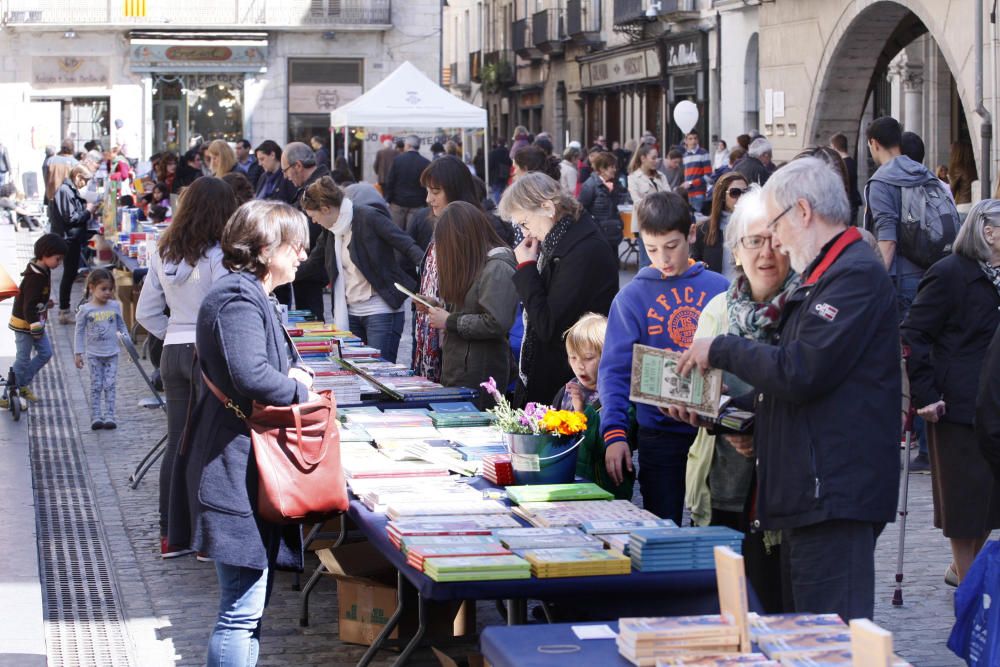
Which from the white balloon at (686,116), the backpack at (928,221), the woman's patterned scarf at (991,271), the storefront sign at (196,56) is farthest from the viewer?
the storefront sign at (196,56)

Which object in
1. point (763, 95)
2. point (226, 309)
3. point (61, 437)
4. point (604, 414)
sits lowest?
point (61, 437)

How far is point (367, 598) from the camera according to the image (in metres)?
5.80

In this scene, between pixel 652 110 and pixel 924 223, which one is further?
pixel 652 110

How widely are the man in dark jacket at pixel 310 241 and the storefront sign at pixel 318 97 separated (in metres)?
25.3

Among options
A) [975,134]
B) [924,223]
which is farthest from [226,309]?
[975,134]

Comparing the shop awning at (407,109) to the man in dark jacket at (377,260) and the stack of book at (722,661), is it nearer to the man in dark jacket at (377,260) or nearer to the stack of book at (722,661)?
the man in dark jacket at (377,260)

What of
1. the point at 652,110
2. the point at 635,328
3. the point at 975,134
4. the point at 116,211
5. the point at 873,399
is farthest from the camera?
the point at 652,110

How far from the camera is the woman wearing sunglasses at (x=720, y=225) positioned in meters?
10.3

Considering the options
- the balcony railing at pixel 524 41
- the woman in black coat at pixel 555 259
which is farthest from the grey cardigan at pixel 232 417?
the balcony railing at pixel 524 41

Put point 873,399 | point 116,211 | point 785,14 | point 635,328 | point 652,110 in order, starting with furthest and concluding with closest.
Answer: point 652,110 < point 785,14 < point 116,211 < point 635,328 < point 873,399

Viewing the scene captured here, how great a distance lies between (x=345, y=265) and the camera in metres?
9.43

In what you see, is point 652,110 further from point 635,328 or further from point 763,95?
point 635,328

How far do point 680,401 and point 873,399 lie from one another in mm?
787

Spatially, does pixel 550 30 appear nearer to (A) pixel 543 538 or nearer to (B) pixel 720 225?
(B) pixel 720 225
